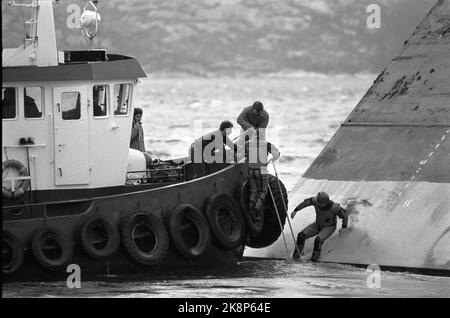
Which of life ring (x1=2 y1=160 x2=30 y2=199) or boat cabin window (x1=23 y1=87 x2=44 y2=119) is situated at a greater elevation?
boat cabin window (x1=23 y1=87 x2=44 y2=119)

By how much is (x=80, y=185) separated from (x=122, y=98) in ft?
5.50

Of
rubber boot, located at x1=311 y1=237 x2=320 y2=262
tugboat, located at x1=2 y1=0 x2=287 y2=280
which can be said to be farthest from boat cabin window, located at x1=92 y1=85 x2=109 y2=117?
rubber boot, located at x1=311 y1=237 x2=320 y2=262

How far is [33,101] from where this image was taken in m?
25.7

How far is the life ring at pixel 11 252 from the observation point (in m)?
24.6

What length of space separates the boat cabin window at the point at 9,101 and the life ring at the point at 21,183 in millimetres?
761

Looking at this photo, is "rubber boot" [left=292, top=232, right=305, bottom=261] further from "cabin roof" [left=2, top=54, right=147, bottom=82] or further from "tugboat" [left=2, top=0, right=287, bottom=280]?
"cabin roof" [left=2, top=54, right=147, bottom=82]

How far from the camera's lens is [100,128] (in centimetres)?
2614

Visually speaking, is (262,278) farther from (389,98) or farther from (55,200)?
(389,98)

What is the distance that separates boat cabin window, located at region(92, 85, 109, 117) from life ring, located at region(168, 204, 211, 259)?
1984 mm

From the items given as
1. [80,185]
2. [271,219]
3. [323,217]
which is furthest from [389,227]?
[80,185]

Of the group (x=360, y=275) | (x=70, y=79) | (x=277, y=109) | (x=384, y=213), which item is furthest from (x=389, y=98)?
(x=277, y=109)

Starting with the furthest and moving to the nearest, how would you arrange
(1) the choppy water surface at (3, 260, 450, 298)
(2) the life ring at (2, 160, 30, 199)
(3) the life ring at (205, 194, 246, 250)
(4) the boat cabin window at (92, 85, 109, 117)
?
(3) the life ring at (205, 194, 246, 250), (4) the boat cabin window at (92, 85, 109, 117), (2) the life ring at (2, 160, 30, 199), (1) the choppy water surface at (3, 260, 450, 298)

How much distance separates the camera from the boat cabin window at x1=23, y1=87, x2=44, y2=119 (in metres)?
25.7

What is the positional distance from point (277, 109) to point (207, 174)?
321ft
